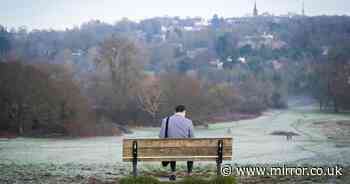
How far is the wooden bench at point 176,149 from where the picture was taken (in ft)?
28.8

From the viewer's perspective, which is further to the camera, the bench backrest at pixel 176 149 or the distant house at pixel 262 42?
the distant house at pixel 262 42

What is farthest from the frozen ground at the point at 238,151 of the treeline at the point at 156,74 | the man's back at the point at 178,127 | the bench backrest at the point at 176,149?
the bench backrest at the point at 176,149

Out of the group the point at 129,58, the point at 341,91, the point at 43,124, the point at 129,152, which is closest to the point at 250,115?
the point at 341,91

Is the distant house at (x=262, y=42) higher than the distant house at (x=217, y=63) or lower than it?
higher

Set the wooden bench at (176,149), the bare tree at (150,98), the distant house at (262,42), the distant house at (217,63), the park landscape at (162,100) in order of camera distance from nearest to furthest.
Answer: the wooden bench at (176,149) < the park landscape at (162,100) < the bare tree at (150,98) < the distant house at (217,63) < the distant house at (262,42)

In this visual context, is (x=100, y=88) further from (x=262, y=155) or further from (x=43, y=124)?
(x=262, y=155)

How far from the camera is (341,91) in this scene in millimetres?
58344

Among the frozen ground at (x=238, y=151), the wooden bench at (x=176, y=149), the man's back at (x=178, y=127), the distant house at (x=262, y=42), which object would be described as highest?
the distant house at (x=262, y=42)

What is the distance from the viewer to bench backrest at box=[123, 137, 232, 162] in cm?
882

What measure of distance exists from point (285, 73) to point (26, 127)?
55.0 metres

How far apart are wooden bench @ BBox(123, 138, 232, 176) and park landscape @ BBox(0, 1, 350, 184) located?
1.42 ft

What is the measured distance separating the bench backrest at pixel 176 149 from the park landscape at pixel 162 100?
42 centimetres

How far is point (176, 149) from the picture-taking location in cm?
888

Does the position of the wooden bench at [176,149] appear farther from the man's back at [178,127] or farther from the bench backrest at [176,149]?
the man's back at [178,127]
